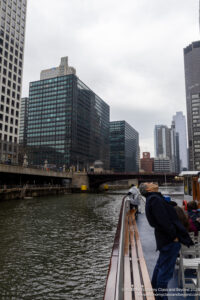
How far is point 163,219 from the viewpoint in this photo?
12.6ft

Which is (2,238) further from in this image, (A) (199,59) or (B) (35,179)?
(A) (199,59)

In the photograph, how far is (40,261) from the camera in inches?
421

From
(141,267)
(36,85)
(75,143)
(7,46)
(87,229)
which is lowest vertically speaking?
(87,229)

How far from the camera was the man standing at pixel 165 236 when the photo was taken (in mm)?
3865

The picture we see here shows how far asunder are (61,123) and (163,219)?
13869 centimetres

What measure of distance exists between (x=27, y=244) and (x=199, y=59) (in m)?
227

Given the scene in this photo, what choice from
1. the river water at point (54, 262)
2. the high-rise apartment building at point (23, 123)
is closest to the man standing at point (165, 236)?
the river water at point (54, 262)

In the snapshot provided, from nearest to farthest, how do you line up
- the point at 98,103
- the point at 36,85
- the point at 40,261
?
the point at 40,261
the point at 36,85
the point at 98,103

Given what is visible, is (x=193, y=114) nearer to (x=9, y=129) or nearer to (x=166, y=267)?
(x=9, y=129)

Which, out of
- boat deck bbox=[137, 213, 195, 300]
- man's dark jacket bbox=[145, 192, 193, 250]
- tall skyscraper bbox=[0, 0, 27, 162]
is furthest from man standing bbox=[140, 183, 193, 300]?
tall skyscraper bbox=[0, 0, 27, 162]

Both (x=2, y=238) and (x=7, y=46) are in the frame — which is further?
(x=7, y=46)

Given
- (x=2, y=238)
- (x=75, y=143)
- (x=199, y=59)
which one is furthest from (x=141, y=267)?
(x=199, y=59)

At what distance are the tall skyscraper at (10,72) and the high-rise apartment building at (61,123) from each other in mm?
47125

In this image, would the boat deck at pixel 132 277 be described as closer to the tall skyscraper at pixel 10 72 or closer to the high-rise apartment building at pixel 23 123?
the tall skyscraper at pixel 10 72
